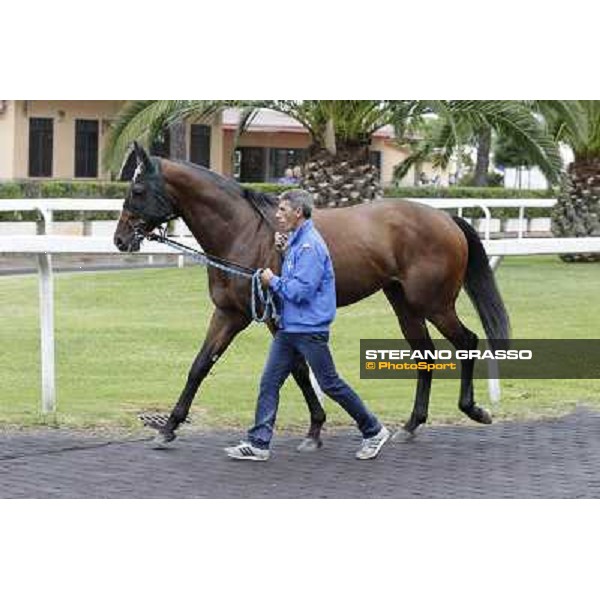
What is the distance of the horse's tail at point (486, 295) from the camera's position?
352 inches

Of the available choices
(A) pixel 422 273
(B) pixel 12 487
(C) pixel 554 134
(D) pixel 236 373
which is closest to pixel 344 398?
(A) pixel 422 273

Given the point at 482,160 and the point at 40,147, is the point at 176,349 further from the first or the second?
the point at 482,160

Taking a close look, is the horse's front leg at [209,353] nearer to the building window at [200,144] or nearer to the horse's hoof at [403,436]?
the horse's hoof at [403,436]

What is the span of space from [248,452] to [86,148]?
26.2m

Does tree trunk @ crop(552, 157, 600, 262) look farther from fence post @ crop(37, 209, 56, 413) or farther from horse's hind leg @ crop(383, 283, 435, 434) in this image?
fence post @ crop(37, 209, 56, 413)

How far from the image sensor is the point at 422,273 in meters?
8.42

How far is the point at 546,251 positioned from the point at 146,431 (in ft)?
10.7

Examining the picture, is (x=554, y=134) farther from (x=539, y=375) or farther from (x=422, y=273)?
(x=422, y=273)

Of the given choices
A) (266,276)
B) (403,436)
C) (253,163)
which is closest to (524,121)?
(403,436)

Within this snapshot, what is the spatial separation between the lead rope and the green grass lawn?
1.42 metres

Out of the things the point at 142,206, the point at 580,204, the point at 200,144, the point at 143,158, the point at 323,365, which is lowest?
the point at 580,204

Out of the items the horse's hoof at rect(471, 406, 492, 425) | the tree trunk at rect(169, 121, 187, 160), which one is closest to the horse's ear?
the horse's hoof at rect(471, 406, 492, 425)

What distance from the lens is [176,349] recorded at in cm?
1290

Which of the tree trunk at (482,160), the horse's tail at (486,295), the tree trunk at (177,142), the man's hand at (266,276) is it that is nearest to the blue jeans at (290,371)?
the man's hand at (266,276)
